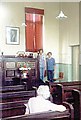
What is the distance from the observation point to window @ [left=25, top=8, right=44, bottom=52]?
894 centimetres

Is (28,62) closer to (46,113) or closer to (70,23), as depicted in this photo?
(70,23)

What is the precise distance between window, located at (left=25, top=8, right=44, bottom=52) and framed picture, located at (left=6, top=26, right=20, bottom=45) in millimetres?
463

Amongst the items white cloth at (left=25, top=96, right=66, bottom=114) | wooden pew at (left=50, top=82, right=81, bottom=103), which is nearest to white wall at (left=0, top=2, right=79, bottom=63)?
wooden pew at (left=50, top=82, right=81, bottom=103)

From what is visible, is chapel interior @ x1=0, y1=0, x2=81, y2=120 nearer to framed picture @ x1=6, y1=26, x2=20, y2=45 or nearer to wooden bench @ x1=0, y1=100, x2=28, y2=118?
framed picture @ x1=6, y1=26, x2=20, y2=45

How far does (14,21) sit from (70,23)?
212 cm

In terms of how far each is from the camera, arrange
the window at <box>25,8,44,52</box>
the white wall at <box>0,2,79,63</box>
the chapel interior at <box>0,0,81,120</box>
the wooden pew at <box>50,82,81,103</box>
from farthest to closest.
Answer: the window at <box>25,8,44,52</box> < the white wall at <box>0,2,79,63</box> < the chapel interior at <box>0,0,81,120</box> < the wooden pew at <box>50,82,81,103</box>

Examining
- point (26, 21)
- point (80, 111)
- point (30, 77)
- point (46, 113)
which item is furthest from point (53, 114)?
point (26, 21)

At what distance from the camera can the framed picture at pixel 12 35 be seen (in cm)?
857

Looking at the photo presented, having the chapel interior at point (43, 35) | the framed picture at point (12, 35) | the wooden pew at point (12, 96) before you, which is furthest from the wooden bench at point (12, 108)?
the framed picture at point (12, 35)

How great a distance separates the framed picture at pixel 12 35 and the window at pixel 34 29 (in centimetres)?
46

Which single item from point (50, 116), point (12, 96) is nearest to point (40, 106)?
point (50, 116)

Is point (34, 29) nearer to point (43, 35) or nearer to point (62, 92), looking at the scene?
point (43, 35)

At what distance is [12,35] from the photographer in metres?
8.67

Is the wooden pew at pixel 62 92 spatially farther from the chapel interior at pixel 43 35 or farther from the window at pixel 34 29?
the window at pixel 34 29
